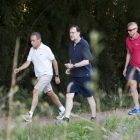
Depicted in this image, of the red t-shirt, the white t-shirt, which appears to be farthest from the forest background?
the red t-shirt

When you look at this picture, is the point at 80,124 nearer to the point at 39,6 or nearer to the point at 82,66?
the point at 82,66

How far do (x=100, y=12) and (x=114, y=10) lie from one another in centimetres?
41

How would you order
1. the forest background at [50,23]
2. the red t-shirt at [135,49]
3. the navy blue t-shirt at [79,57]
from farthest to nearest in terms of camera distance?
the forest background at [50,23] → the red t-shirt at [135,49] → the navy blue t-shirt at [79,57]

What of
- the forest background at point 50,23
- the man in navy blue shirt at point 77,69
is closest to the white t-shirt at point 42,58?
the man in navy blue shirt at point 77,69

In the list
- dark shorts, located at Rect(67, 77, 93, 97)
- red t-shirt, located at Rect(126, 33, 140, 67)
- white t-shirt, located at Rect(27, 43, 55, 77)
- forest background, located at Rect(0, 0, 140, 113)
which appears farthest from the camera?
forest background, located at Rect(0, 0, 140, 113)

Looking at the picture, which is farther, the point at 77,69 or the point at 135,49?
the point at 135,49

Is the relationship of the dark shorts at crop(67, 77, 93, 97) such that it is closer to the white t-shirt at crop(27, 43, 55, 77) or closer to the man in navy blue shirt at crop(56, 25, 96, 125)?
the man in navy blue shirt at crop(56, 25, 96, 125)

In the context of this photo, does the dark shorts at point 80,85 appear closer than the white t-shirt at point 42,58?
Yes

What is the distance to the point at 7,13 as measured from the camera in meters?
6.83

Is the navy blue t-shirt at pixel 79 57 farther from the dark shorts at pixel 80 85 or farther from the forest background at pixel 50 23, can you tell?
the forest background at pixel 50 23

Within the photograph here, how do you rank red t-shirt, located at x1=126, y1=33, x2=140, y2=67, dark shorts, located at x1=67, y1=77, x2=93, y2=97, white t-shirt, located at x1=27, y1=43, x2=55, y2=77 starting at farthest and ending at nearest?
red t-shirt, located at x1=126, y1=33, x2=140, y2=67, white t-shirt, located at x1=27, y1=43, x2=55, y2=77, dark shorts, located at x1=67, y1=77, x2=93, y2=97

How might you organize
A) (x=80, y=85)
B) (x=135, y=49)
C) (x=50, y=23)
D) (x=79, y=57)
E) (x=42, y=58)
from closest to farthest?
(x=79, y=57)
(x=80, y=85)
(x=42, y=58)
(x=135, y=49)
(x=50, y=23)

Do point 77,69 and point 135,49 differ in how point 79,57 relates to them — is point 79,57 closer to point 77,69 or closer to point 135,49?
point 77,69

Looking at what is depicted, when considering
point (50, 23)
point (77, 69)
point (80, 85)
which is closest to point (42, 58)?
point (77, 69)
